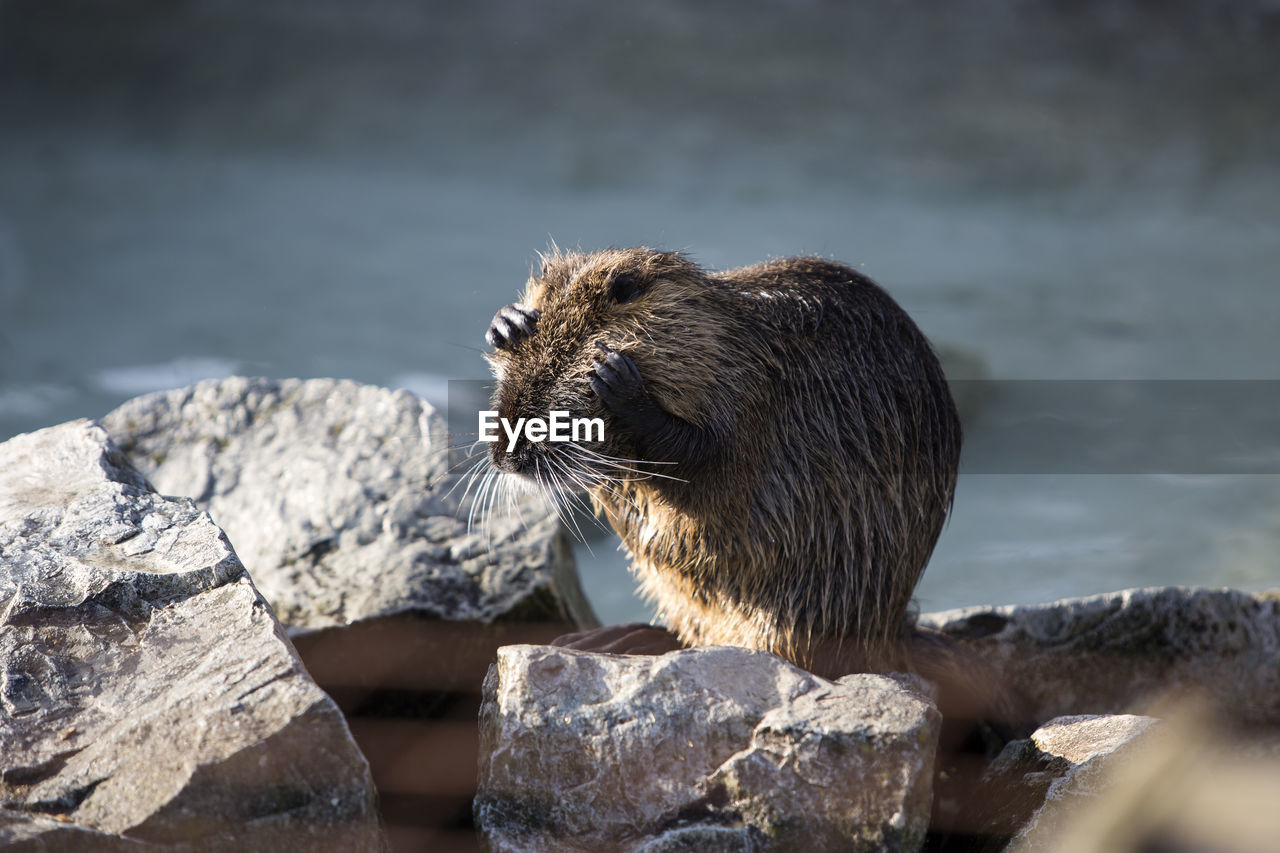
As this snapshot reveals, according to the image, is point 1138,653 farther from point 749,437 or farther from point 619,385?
point 619,385

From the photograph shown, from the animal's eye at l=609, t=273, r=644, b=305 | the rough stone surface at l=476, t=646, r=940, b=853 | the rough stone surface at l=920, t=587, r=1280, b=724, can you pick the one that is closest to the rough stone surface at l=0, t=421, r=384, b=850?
the rough stone surface at l=476, t=646, r=940, b=853

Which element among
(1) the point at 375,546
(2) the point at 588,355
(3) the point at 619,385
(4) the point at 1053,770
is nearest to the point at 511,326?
(2) the point at 588,355

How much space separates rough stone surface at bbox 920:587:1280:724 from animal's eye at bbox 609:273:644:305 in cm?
147

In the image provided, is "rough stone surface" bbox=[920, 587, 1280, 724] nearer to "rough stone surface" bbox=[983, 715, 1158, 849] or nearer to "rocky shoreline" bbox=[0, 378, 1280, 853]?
"rocky shoreline" bbox=[0, 378, 1280, 853]

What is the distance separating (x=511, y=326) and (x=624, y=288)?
10.6 inches

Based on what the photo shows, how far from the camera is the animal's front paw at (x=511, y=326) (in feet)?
8.11

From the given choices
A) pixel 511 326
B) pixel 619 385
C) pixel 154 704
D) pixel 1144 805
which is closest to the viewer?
pixel 154 704

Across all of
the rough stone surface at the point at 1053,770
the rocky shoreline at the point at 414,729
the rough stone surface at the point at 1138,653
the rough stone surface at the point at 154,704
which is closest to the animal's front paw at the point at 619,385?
the rocky shoreline at the point at 414,729

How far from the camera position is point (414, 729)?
107 inches

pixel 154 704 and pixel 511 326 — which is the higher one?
pixel 511 326

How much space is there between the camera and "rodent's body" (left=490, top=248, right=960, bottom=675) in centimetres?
246

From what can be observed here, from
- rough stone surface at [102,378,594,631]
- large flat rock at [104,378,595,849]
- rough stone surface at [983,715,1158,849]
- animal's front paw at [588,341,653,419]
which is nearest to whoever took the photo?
rough stone surface at [983,715,1158,849]

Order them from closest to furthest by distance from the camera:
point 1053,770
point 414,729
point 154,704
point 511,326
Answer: point 154,704 → point 1053,770 → point 511,326 → point 414,729

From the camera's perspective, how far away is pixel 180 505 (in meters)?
2.43
